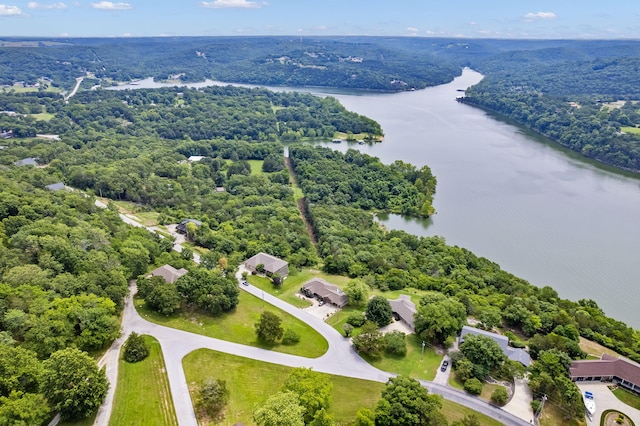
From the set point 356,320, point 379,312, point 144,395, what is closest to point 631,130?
point 379,312

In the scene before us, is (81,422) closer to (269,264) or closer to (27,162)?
(269,264)

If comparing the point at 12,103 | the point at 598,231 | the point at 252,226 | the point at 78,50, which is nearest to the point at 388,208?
the point at 252,226

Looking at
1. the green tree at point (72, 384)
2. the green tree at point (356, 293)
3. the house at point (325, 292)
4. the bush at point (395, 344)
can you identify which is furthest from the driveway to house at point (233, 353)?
the green tree at point (356, 293)

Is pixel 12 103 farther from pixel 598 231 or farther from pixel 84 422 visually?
pixel 598 231

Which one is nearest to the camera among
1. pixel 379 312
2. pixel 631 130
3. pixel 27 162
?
pixel 379 312

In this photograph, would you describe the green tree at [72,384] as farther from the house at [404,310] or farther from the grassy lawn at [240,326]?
the house at [404,310]

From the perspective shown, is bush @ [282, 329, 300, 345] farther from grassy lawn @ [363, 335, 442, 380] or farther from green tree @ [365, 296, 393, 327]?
green tree @ [365, 296, 393, 327]
